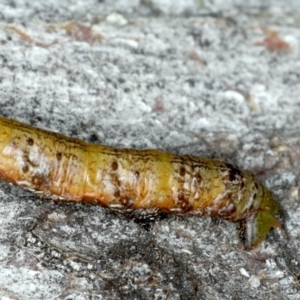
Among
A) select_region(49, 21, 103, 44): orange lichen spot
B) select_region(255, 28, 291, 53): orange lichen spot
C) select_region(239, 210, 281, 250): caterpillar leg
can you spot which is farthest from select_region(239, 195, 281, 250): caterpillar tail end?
select_region(49, 21, 103, 44): orange lichen spot

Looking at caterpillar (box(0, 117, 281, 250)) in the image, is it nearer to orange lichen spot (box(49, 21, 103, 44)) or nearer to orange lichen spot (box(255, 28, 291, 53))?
orange lichen spot (box(49, 21, 103, 44))

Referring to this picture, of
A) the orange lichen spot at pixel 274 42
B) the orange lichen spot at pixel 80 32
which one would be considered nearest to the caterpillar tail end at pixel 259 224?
the orange lichen spot at pixel 274 42

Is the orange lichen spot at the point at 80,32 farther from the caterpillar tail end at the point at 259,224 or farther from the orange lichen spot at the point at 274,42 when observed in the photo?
the caterpillar tail end at the point at 259,224

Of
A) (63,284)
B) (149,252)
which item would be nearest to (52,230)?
(63,284)

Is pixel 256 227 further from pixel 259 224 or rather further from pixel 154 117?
pixel 154 117

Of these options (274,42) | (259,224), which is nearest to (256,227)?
(259,224)

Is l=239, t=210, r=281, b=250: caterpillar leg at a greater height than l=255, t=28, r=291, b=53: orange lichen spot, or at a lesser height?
lesser
